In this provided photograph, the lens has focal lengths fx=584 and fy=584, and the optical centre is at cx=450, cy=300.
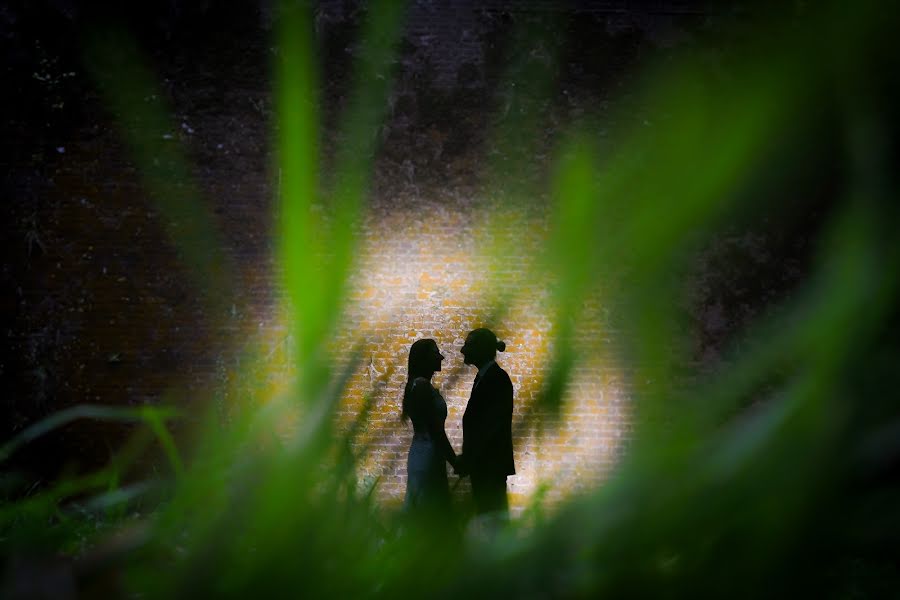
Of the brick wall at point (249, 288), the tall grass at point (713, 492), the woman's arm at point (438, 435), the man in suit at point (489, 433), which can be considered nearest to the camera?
the tall grass at point (713, 492)

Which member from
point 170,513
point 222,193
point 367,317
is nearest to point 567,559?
point 170,513

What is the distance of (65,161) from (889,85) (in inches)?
246

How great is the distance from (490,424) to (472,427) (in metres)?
0.11

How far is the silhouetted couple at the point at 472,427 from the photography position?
9.79ft

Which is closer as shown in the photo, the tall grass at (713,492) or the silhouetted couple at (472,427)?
the tall grass at (713,492)

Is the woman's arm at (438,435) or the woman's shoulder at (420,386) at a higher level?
the woman's shoulder at (420,386)

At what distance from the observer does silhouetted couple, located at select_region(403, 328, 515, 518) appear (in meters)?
2.98

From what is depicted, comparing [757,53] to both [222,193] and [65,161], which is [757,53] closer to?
[222,193]

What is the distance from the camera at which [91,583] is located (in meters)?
0.22

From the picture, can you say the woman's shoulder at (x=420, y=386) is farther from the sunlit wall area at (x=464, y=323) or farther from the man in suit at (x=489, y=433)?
the sunlit wall area at (x=464, y=323)

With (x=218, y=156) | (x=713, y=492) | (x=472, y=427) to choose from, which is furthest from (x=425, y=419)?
(x=218, y=156)

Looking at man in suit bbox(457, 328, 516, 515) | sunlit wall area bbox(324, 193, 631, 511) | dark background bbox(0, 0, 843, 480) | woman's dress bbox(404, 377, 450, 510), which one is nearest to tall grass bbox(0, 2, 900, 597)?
man in suit bbox(457, 328, 516, 515)

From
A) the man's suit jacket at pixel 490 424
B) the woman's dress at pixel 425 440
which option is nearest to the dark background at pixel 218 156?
the woman's dress at pixel 425 440

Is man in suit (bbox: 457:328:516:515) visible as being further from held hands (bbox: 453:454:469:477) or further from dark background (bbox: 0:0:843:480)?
dark background (bbox: 0:0:843:480)
